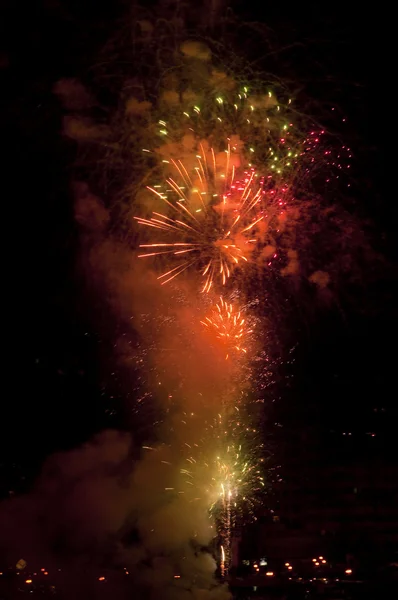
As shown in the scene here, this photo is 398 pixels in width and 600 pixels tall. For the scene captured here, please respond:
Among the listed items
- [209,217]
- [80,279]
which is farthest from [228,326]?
[80,279]

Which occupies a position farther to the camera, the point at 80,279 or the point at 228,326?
the point at 80,279

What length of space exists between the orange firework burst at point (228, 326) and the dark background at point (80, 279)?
551mm

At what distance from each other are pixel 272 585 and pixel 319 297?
7.24ft

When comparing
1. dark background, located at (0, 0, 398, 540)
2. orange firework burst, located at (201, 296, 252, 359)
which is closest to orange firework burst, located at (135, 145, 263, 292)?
orange firework burst, located at (201, 296, 252, 359)

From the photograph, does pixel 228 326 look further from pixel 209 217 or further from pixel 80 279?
pixel 80 279

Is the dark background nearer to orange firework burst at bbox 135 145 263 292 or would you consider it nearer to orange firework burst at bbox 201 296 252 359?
orange firework burst at bbox 201 296 252 359

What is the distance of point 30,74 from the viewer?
432cm

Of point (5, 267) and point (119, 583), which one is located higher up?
point (5, 267)

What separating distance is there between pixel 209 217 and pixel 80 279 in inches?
53.9

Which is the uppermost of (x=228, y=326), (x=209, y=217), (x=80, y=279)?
(x=80, y=279)

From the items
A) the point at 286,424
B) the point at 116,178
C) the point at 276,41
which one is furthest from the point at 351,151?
the point at 286,424

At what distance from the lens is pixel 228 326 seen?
4.66 m

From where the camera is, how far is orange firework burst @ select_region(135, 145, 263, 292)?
4.14 m

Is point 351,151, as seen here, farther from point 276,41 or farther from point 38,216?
point 38,216
